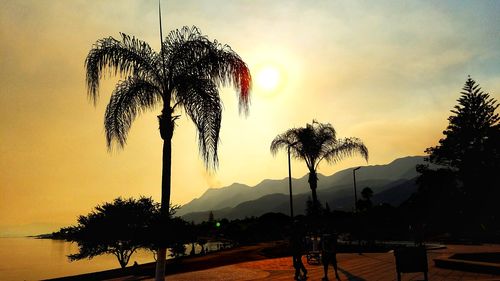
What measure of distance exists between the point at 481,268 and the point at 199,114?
11.4 meters

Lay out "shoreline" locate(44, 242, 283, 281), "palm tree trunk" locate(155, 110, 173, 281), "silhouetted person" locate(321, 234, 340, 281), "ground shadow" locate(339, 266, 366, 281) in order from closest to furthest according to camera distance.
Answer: "palm tree trunk" locate(155, 110, 173, 281)
"silhouetted person" locate(321, 234, 340, 281)
"ground shadow" locate(339, 266, 366, 281)
"shoreline" locate(44, 242, 283, 281)

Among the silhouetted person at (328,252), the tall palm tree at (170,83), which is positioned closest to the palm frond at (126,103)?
the tall palm tree at (170,83)

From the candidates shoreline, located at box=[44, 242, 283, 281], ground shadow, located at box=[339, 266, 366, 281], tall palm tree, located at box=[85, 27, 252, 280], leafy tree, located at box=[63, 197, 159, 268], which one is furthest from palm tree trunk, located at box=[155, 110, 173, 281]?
leafy tree, located at box=[63, 197, 159, 268]

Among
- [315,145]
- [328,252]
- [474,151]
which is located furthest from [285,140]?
[474,151]

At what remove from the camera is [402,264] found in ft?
34.8

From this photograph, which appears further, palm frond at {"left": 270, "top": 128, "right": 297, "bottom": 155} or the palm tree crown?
palm frond at {"left": 270, "top": 128, "right": 297, "bottom": 155}

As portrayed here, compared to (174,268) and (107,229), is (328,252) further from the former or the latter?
(107,229)

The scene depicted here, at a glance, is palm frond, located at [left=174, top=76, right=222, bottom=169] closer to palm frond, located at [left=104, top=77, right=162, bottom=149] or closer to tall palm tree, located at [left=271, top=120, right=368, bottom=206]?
palm frond, located at [left=104, top=77, right=162, bottom=149]

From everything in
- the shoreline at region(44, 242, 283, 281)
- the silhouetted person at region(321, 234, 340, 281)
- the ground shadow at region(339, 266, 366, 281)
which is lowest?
the shoreline at region(44, 242, 283, 281)

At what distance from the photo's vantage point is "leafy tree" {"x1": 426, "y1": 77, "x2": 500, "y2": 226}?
5525 centimetres

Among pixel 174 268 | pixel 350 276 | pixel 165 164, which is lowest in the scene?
pixel 174 268

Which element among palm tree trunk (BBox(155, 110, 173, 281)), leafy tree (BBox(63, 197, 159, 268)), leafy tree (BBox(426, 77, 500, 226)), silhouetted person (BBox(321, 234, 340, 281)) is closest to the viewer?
palm tree trunk (BBox(155, 110, 173, 281))

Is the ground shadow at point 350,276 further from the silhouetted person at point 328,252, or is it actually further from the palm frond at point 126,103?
the palm frond at point 126,103

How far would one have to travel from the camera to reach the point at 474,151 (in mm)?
58250
